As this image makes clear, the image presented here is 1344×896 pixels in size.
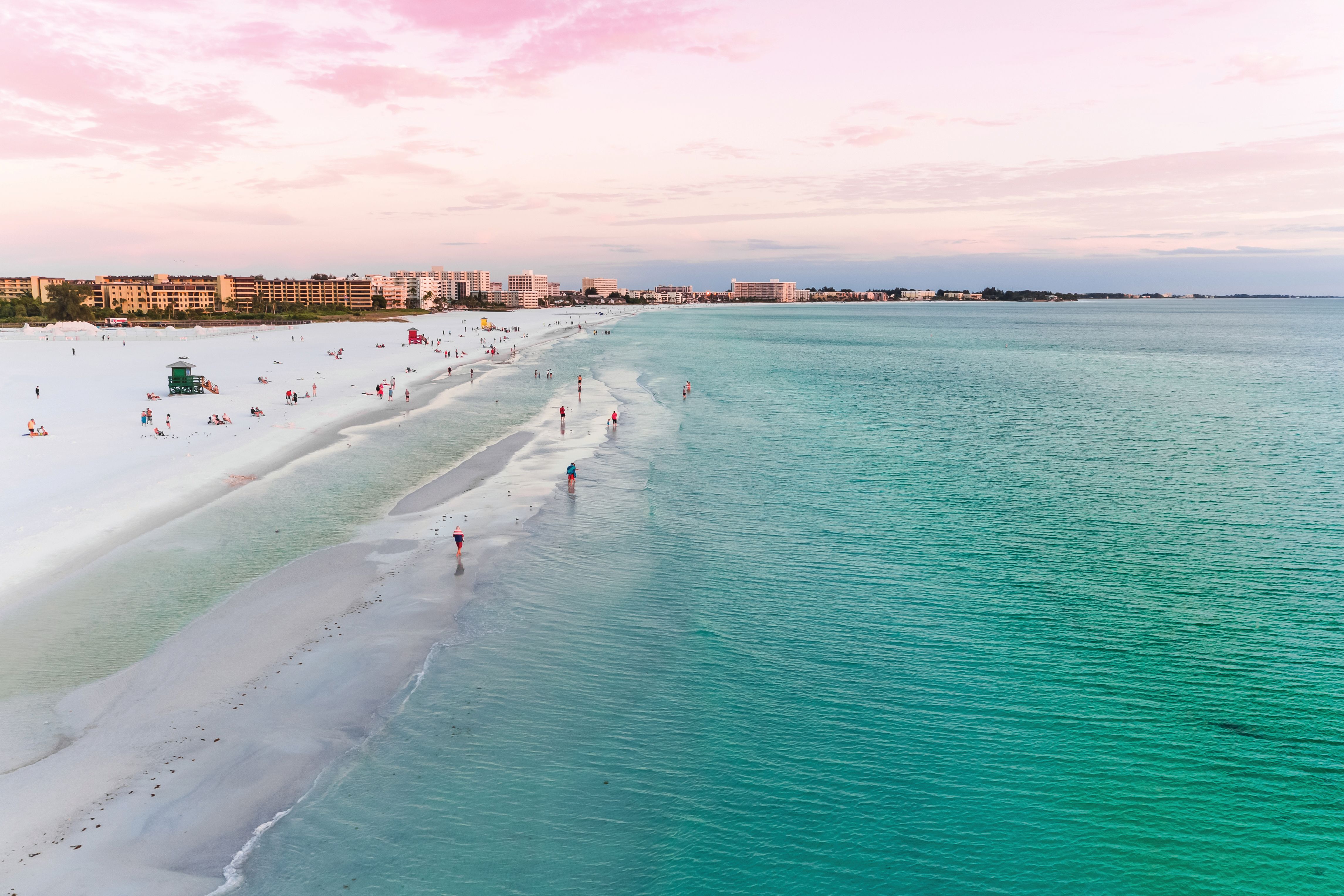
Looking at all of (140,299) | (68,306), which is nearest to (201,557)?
(68,306)

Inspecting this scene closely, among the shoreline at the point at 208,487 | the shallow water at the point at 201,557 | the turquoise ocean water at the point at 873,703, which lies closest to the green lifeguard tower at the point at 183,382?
the shoreline at the point at 208,487

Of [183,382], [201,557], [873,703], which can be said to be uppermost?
[183,382]

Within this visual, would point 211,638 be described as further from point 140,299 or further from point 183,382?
point 140,299

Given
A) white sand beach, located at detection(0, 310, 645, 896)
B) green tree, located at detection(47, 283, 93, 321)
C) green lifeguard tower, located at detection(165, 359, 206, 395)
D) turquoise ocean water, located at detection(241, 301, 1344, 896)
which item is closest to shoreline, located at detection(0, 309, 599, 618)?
white sand beach, located at detection(0, 310, 645, 896)

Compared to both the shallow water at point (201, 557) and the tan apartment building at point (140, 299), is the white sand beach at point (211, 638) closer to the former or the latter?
the shallow water at point (201, 557)

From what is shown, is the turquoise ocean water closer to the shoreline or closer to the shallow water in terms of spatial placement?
the shallow water
